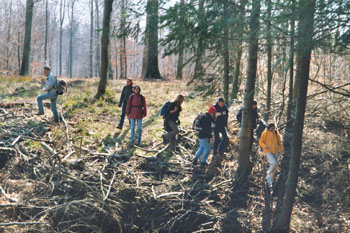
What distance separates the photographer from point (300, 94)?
5973 millimetres

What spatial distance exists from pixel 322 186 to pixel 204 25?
214 inches

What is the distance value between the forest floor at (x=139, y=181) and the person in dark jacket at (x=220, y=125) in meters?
0.49

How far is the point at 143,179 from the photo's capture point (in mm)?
7879

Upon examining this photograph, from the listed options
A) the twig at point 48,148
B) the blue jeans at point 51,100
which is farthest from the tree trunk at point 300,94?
the blue jeans at point 51,100

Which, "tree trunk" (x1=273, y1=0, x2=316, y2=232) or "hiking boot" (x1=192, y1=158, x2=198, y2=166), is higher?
"tree trunk" (x1=273, y1=0, x2=316, y2=232)

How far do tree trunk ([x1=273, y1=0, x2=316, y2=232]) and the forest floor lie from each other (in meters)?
0.47

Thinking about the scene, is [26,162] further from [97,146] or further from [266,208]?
[266,208]

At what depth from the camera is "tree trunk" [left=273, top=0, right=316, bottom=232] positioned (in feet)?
15.8

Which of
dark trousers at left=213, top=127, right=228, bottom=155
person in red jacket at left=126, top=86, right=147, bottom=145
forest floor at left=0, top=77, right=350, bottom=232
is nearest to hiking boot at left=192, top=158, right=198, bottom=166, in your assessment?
forest floor at left=0, top=77, right=350, bottom=232

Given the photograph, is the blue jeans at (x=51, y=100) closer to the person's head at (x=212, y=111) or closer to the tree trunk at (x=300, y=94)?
the person's head at (x=212, y=111)

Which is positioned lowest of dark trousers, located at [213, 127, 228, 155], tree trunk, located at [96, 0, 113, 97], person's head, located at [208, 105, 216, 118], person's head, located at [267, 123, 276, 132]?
dark trousers, located at [213, 127, 228, 155]

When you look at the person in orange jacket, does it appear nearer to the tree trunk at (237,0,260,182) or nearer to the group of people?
the group of people

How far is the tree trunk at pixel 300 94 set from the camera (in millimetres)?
4805

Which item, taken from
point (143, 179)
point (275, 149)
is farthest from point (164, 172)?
point (275, 149)
